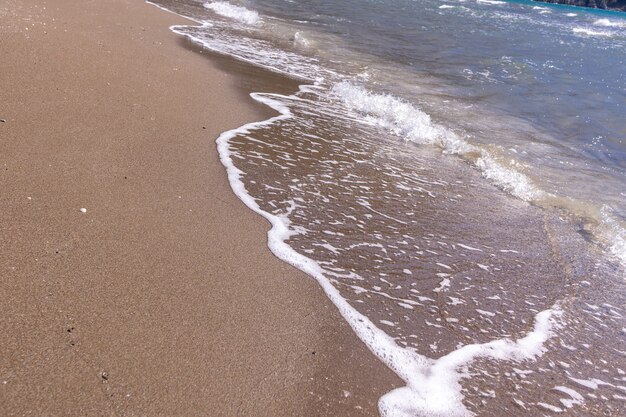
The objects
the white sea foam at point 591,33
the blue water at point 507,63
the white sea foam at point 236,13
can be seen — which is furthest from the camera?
the white sea foam at point 591,33

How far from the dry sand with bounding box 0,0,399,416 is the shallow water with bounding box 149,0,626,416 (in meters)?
0.32

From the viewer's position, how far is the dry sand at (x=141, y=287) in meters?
2.52

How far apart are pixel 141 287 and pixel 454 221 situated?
307 cm

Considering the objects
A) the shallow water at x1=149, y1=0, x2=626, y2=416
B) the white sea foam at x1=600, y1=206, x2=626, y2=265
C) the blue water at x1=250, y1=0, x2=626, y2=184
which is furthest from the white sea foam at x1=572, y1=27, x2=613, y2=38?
the white sea foam at x1=600, y1=206, x2=626, y2=265

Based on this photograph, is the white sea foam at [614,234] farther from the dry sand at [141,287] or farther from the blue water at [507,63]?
the dry sand at [141,287]

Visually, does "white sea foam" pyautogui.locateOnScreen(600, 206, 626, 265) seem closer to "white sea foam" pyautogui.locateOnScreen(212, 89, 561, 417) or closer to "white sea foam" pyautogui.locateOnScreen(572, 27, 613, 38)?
"white sea foam" pyautogui.locateOnScreen(212, 89, 561, 417)

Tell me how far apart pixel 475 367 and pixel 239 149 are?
3.41 meters

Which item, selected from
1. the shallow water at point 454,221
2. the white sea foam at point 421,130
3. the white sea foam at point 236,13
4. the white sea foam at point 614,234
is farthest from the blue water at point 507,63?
the white sea foam at point 614,234

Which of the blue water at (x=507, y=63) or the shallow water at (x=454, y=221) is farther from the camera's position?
the blue water at (x=507, y=63)

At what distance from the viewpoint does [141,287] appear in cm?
316

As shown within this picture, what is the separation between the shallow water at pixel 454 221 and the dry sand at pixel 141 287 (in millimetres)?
320

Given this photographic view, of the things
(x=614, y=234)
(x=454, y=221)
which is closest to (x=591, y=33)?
(x=614, y=234)

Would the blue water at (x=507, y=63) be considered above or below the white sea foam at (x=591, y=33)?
below

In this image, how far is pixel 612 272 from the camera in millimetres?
4699
